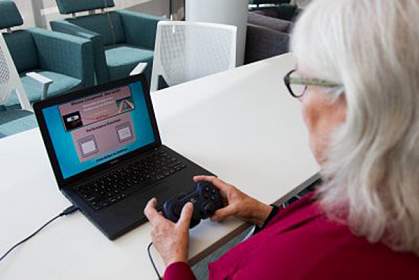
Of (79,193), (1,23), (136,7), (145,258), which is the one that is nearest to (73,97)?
(79,193)

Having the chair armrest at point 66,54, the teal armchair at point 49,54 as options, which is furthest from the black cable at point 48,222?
the chair armrest at point 66,54

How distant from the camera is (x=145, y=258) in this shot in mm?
886

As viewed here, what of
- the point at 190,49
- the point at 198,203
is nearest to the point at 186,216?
the point at 198,203

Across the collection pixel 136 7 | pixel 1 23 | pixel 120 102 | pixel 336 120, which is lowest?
pixel 136 7

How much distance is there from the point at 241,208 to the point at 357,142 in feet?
1.51

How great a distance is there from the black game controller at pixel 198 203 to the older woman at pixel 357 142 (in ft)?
0.86

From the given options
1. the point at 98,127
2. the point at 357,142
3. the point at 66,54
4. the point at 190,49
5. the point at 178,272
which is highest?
the point at 357,142

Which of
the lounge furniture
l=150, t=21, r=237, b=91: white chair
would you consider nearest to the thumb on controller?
l=150, t=21, r=237, b=91: white chair

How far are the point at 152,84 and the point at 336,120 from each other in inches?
69.9

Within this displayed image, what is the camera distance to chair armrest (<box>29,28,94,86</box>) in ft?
10.1

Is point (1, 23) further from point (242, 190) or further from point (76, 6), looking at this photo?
point (242, 190)

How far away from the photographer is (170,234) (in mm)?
906

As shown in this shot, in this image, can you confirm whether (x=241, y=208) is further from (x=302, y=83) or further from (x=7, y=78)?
(x=7, y=78)

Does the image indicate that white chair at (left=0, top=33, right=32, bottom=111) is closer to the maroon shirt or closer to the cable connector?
the cable connector
